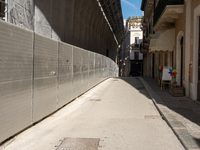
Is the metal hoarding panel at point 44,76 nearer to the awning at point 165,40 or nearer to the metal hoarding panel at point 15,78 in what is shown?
the metal hoarding panel at point 15,78

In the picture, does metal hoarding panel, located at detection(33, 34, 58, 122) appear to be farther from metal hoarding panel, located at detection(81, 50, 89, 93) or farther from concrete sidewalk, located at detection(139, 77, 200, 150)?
metal hoarding panel, located at detection(81, 50, 89, 93)

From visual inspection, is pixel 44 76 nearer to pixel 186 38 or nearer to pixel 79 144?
pixel 79 144

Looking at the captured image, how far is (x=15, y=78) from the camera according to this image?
506 centimetres

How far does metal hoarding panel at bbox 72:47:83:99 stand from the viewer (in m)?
10.8

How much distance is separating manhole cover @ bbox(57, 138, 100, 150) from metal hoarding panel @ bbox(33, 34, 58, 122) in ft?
5.22

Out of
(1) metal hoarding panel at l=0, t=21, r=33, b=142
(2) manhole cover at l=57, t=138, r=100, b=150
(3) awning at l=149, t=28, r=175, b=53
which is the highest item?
(3) awning at l=149, t=28, r=175, b=53

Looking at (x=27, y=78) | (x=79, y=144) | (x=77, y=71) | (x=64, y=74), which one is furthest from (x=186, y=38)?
(x=79, y=144)

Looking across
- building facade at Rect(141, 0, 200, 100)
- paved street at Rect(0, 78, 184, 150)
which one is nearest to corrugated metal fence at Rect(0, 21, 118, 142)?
paved street at Rect(0, 78, 184, 150)

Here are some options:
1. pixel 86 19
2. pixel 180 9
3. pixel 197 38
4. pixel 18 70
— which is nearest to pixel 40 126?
pixel 18 70

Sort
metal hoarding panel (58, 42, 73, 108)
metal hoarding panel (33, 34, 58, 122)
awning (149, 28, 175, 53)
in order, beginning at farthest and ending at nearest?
awning (149, 28, 175, 53)
metal hoarding panel (58, 42, 73, 108)
metal hoarding panel (33, 34, 58, 122)

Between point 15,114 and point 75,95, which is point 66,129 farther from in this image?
point 75,95

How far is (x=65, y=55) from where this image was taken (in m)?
9.26

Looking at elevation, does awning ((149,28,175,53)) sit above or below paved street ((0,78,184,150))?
above

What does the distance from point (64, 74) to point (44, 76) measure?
2258mm
